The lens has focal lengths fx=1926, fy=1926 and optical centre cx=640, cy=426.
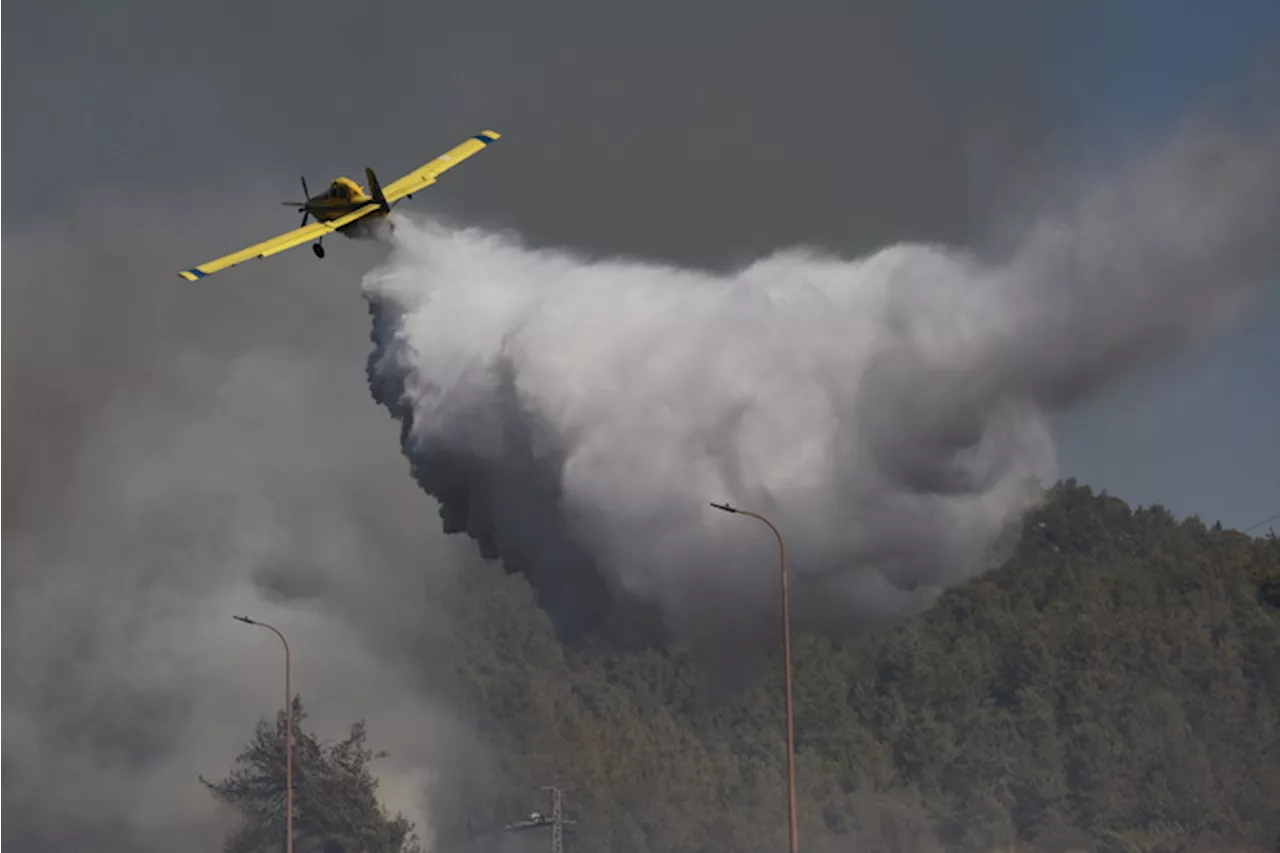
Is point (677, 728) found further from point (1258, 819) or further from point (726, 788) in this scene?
point (1258, 819)

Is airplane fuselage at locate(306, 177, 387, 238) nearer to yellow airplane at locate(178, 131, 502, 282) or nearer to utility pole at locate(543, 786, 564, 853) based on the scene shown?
yellow airplane at locate(178, 131, 502, 282)

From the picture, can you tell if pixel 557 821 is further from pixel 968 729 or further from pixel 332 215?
pixel 332 215

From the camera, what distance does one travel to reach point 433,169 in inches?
3342

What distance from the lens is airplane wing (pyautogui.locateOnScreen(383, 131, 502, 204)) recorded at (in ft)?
270

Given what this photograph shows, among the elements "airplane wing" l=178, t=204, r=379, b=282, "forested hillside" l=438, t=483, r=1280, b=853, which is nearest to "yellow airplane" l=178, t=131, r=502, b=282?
"airplane wing" l=178, t=204, r=379, b=282

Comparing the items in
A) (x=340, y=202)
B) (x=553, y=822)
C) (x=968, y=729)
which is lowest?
(x=553, y=822)

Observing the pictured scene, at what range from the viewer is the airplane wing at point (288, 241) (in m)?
77.6

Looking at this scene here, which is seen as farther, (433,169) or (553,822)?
(553,822)

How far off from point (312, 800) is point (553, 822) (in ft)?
53.0

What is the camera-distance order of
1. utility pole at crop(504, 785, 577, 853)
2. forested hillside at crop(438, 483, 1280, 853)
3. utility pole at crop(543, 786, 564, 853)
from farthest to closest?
utility pole at crop(504, 785, 577, 853) < utility pole at crop(543, 786, 564, 853) < forested hillside at crop(438, 483, 1280, 853)

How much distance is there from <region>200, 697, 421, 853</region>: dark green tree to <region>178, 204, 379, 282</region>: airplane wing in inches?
1750

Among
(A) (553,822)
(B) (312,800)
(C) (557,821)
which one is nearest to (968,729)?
(C) (557,821)

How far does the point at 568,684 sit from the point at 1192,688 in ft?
126

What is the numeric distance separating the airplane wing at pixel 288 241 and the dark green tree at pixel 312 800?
146 feet
